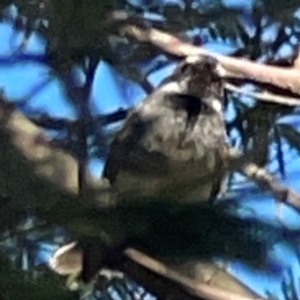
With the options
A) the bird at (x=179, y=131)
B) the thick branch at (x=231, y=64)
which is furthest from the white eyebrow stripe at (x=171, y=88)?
the thick branch at (x=231, y=64)

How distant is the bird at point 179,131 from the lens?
1205mm

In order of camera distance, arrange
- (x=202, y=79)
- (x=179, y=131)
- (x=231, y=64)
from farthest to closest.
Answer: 1. (x=179, y=131)
2. (x=202, y=79)
3. (x=231, y=64)

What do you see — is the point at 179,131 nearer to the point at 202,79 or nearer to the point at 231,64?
the point at 202,79

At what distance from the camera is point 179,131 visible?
152 cm

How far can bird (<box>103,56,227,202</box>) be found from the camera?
121 centimetres

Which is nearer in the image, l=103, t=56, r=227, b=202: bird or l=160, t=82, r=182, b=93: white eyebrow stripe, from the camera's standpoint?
l=103, t=56, r=227, b=202: bird

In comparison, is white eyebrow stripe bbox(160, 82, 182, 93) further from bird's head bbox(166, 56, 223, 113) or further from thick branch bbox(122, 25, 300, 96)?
thick branch bbox(122, 25, 300, 96)

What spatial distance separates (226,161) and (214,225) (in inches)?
19.0

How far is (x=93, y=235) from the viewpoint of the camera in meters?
0.62

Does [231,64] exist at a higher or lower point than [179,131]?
higher

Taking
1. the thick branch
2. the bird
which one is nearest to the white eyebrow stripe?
the bird

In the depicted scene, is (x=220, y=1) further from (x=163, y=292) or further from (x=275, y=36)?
(x=163, y=292)

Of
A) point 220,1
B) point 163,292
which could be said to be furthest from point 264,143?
point 163,292

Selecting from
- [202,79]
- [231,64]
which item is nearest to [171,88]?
[202,79]
